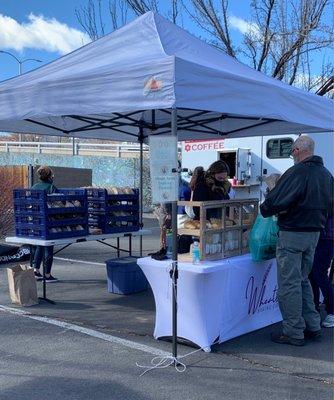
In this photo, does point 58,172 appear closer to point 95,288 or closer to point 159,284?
point 95,288

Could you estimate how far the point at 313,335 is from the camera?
5.28 meters

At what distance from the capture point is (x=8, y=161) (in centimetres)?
2956

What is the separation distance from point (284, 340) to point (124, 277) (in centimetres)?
260

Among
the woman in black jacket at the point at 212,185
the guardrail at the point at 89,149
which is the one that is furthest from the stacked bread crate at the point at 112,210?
the guardrail at the point at 89,149

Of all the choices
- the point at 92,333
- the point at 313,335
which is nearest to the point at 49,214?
the point at 92,333

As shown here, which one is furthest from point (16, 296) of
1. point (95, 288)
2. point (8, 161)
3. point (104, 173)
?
point (8, 161)

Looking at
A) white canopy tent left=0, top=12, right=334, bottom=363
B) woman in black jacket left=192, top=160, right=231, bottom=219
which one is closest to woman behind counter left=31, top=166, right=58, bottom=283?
white canopy tent left=0, top=12, right=334, bottom=363

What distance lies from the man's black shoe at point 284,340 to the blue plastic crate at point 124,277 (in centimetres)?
242

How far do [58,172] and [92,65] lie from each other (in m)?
14.4

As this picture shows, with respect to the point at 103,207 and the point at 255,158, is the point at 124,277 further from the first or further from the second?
the point at 255,158

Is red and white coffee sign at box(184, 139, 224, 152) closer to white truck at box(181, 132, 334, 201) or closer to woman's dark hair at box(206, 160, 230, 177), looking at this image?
white truck at box(181, 132, 334, 201)

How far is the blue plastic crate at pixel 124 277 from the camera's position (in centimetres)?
711

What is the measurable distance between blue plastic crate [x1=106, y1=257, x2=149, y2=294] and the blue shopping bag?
7.49ft

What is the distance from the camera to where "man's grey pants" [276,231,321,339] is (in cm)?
489
